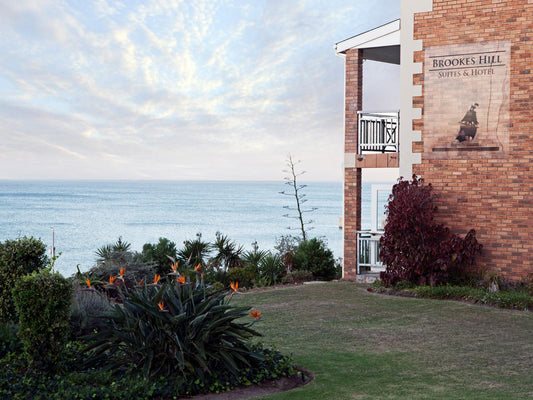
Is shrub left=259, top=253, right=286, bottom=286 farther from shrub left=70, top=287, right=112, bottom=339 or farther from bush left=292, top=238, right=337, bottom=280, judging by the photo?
shrub left=70, top=287, right=112, bottom=339

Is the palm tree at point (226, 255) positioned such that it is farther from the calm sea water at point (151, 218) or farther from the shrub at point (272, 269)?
the calm sea water at point (151, 218)

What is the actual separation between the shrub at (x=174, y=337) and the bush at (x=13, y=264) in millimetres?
2190

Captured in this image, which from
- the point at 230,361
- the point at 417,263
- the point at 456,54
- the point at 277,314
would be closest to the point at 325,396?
the point at 230,361

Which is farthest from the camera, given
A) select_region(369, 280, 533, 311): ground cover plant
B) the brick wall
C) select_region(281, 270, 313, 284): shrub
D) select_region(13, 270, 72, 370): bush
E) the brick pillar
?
select_region(281, 270, 313, 284): shrub

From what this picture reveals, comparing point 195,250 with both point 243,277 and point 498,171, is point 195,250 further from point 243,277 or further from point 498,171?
point 498,171

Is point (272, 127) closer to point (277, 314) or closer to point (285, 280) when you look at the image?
point (285, 280)

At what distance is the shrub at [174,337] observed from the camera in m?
6.42

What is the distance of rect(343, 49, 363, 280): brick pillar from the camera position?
52.1 ft

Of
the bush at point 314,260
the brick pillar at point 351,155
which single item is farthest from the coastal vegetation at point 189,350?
Answer: the bush at point 314,260

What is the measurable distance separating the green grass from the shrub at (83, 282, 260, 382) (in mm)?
787

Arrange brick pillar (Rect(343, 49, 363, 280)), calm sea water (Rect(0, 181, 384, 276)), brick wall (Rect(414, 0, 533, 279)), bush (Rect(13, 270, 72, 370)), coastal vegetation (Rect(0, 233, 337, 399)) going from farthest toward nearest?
calm sea water (Rect(0, 181, 384, 276)), brick pillar (Rect(343, 49, 363, 280)), brick wall (Rect(414, 0, 533, 279)), bush (Rect(13, 270, 72, 370)), coastal vegetation (Rect(0, 233, 337, 399))

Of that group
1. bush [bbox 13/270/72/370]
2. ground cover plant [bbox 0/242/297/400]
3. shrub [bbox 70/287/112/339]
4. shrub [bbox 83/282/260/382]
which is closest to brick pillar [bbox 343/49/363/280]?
shrub [bbox 70/287/112/339]

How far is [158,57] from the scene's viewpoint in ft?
186

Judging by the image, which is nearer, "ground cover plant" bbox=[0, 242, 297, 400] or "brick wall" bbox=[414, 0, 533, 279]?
"ground cover plant" bbox=[0, 242, 297, 400]
